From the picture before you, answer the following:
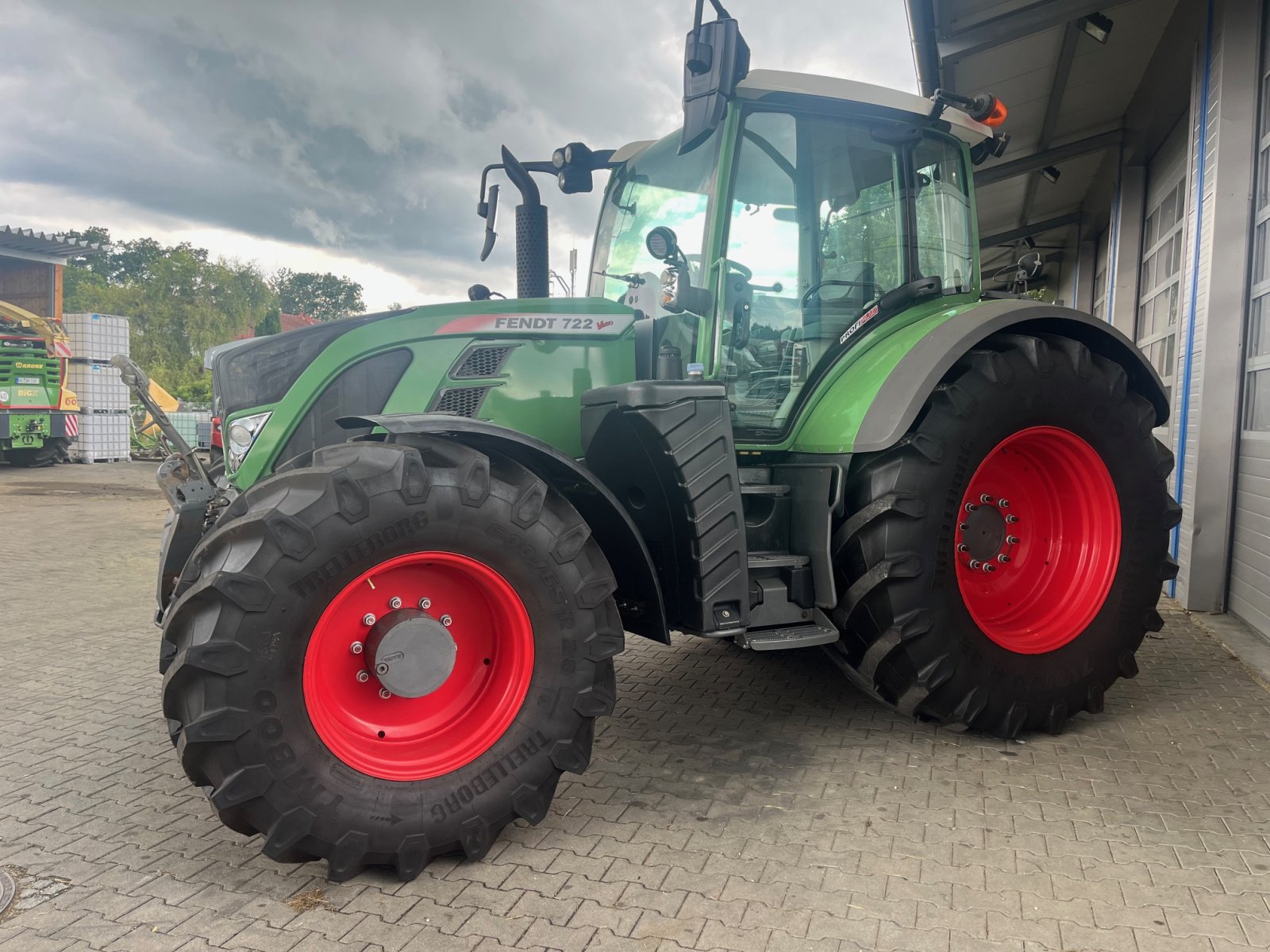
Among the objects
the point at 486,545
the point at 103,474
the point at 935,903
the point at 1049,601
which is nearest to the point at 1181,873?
the point at 935,903

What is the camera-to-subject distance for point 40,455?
704 inches

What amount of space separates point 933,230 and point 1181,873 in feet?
8.91

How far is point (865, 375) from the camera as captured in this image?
3584mm

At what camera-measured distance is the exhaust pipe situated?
4.02 metres

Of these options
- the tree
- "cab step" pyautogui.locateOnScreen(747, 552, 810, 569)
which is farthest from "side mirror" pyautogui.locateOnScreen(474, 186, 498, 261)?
the tree

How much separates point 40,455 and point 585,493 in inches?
739

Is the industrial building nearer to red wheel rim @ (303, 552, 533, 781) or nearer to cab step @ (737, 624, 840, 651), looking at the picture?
cab step @ (737, 624, 840, 651)

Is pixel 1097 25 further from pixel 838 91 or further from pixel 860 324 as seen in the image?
pixel 860 324

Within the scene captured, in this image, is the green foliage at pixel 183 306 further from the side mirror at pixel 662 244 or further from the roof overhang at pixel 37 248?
the side mirror at pixel 662 244

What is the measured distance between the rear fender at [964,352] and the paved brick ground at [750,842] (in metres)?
1.26

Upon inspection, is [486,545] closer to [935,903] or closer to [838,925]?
[838,925]

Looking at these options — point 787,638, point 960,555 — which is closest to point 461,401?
point 787,638

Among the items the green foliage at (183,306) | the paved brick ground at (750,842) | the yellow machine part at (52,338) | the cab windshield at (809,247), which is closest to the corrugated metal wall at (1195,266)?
the paved brick ground at (750,842)

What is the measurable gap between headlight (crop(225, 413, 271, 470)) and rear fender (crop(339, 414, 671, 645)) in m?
0.46
